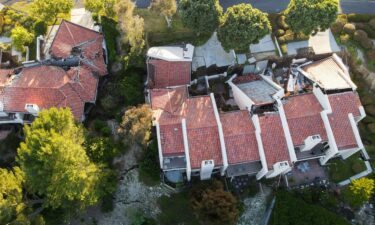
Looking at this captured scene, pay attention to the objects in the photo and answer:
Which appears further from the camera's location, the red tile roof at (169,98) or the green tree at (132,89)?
the green tree at (132,89)

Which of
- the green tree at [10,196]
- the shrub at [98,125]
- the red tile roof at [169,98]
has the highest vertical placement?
the red tile roof at [169,98]

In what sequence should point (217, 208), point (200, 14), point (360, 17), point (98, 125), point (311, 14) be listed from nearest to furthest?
point (217, 208), point (200, 14), point (311, 14), point (98, 125), point (360, 17)

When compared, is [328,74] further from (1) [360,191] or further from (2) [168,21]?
(2) [168,21]

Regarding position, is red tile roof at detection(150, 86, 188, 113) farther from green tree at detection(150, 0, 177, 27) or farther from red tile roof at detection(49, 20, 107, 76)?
green tree at detection(150, 0, 177, 27)

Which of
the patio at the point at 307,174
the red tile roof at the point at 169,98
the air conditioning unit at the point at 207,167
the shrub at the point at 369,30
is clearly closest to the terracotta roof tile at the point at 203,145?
the air conditioning unit at the point at 207,167

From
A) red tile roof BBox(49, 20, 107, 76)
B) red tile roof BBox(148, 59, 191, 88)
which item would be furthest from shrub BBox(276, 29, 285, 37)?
red tile roof BBox(49, 20, 107, 76)

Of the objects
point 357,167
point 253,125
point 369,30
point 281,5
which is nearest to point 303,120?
point 253,125

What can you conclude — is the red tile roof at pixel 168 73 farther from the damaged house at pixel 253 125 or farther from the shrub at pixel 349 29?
the shrub at pixel 349 29
